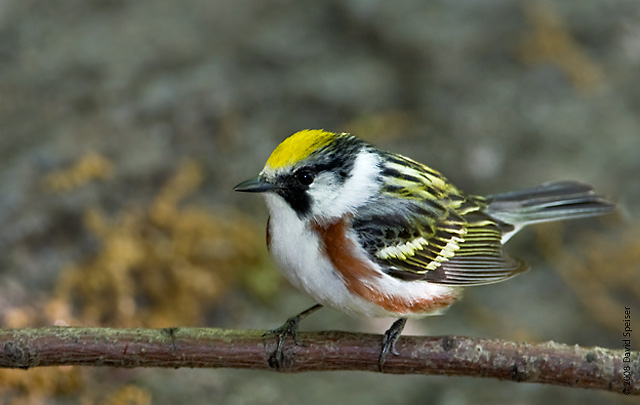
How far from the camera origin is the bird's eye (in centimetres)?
342

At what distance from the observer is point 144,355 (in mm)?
3055

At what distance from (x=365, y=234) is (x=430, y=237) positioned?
0.48 m

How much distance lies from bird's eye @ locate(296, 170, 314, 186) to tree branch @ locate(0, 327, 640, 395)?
72 cm

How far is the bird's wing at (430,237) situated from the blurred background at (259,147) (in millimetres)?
1541

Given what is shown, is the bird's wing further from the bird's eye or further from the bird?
the bird's eye

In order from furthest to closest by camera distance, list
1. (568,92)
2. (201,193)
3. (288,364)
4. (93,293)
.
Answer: (568,92), (201,193), (93,293), (288,364)

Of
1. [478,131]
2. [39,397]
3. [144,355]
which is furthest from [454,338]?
[478,131]

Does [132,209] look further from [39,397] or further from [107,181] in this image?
[39,397]

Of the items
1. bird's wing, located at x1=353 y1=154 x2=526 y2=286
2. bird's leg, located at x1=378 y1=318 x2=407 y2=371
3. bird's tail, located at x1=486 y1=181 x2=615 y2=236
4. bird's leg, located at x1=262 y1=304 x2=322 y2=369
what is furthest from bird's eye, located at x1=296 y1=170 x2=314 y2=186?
bird's tail, located at x1=486 y1=181 x2=615 y2=236

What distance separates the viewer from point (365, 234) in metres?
3.56

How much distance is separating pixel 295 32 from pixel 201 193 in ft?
7.18

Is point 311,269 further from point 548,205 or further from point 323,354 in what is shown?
point 548,205

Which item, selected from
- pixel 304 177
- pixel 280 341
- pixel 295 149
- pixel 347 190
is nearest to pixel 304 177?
pixel 304 177

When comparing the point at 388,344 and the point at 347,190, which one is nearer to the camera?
the point at 388,344
